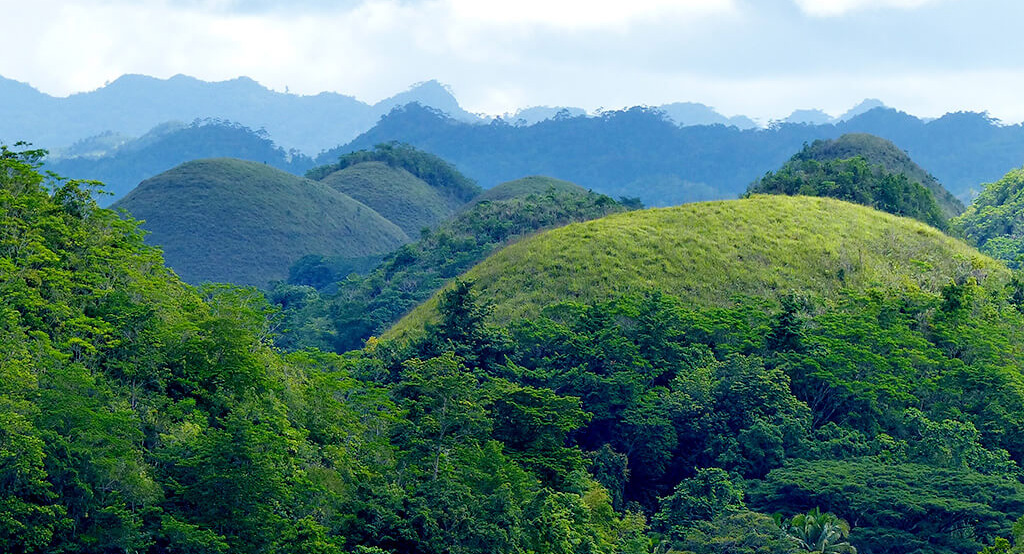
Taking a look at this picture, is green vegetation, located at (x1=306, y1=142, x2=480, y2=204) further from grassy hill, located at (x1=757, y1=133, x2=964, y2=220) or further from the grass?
the grass

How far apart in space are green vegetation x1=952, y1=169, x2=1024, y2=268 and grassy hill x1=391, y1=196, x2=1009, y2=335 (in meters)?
20.5

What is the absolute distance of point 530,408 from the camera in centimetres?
2922

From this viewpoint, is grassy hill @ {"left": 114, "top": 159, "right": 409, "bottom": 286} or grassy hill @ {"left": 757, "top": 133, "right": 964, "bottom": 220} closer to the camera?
grassy hill @ {"left": 757, "top": 133, "right": 964, "bottom": 220}

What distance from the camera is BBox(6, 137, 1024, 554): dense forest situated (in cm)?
2200

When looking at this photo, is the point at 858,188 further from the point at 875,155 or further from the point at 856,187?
the point at 875,155

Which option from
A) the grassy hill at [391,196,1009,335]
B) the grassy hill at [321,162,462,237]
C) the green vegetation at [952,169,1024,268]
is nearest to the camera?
the grassy hill at [391,196,1009,335]

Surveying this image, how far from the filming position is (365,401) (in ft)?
92.7

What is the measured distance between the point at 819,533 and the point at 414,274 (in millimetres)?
41781

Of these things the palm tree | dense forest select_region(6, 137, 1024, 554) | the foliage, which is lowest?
the palm tree

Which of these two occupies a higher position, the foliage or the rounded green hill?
the rounded green hill

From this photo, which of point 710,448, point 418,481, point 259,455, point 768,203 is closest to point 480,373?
point 710,448

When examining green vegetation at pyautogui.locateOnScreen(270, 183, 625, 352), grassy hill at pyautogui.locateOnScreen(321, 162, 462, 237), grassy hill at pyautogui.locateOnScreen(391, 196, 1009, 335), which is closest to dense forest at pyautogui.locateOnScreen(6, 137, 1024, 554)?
grassy hill at pyautogui.locateOnScreen(391, 196, 1009, 335)

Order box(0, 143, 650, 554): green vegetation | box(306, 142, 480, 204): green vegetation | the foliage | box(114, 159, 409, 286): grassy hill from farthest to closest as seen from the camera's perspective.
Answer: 1. box(306, 142, 480, 204): green vegetation
2. box(114, 159, 409, 286): grassy hill
3. the foliage
4. box(0, 143, 650, 554): green vegetation

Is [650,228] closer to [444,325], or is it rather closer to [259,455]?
[444,325]
